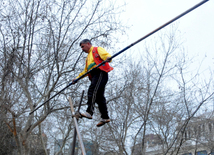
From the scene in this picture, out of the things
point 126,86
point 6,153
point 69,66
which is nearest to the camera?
point 69,66

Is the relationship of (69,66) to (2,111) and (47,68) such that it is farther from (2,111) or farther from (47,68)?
(2,111)

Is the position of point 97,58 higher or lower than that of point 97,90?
higher

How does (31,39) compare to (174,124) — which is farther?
(174,124)

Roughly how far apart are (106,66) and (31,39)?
5289 millimetres

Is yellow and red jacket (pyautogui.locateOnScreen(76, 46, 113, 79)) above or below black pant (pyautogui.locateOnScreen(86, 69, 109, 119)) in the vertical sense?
above

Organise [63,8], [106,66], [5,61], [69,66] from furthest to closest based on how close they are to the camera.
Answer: [69,66] < [63,8] < [5,61] < [106,66]

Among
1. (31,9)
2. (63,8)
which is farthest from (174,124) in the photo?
(31,9)

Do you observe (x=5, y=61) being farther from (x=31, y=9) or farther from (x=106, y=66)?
(x=106, y=66)

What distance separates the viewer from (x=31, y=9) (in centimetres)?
903

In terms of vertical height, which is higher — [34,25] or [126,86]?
[34,25]

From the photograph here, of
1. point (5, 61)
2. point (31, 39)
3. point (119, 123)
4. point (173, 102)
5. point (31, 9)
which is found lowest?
point (119, 123)

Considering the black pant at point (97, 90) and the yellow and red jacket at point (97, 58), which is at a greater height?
the yellow and red jacket at point (97, 58)

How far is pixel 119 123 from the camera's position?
12.2 metres

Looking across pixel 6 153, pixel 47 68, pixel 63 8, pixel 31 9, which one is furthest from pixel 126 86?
pixel 6 153
